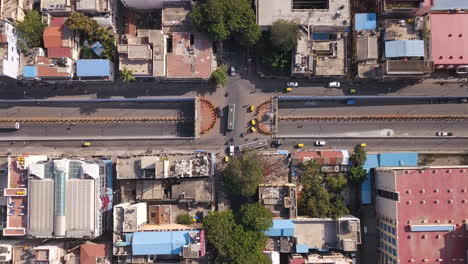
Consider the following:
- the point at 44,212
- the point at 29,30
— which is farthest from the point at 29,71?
the point at 44,212

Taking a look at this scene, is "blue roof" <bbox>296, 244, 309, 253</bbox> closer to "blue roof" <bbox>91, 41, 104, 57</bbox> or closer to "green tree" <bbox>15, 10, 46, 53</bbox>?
"blue roof" <bbox>91, 41, 104, 57</bbox>

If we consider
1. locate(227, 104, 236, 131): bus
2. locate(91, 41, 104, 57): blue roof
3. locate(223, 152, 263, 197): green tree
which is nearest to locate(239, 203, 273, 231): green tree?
locate(223, 152, 263, 197): green tree

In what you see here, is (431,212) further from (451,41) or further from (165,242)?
(165,242)

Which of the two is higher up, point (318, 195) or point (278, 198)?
point (318, 195)

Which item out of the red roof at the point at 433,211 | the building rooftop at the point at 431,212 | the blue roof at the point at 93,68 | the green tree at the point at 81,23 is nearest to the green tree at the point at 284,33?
the building rooftop at the point at 431,212

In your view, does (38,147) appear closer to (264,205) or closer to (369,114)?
(264,205)

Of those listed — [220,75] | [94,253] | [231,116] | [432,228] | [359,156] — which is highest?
[220,75]

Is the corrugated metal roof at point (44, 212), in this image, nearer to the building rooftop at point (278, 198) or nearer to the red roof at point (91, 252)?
the red roof at point (91, 252)
